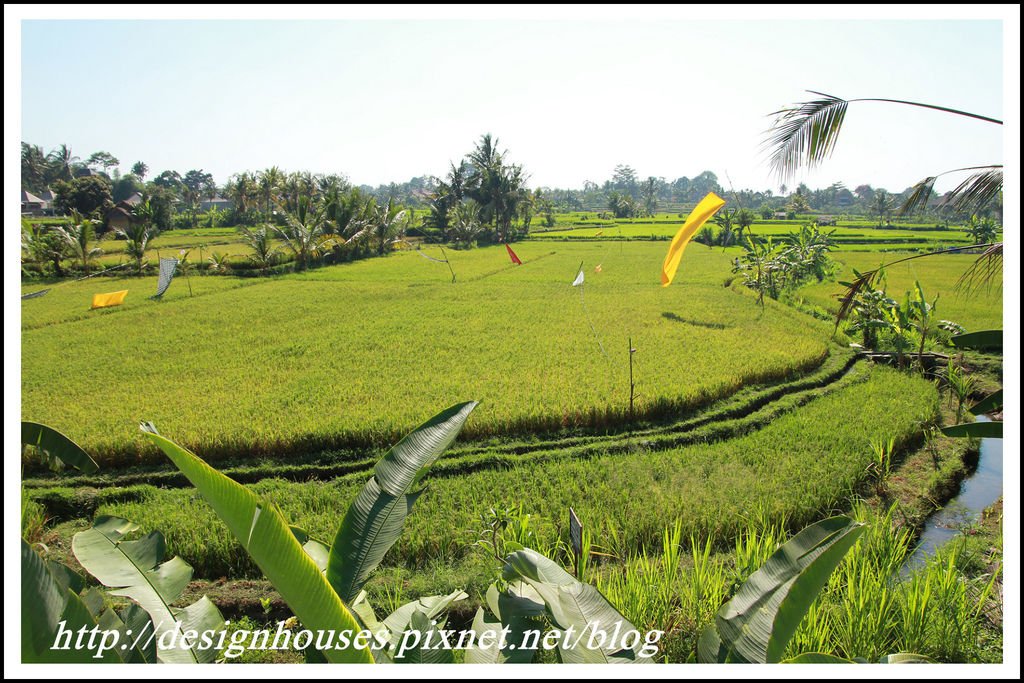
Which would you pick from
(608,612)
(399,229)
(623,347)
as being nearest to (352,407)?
(623,347)

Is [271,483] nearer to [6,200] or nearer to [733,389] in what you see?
[6,200]

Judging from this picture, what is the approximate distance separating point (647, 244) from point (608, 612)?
59.7 feet

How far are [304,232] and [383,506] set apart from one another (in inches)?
517

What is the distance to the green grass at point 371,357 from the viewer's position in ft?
14.7

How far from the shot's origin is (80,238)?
10977 millimetres

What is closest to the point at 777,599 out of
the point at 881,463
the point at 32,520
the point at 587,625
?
the point at 587,625

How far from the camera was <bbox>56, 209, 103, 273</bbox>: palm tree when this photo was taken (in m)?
10.8

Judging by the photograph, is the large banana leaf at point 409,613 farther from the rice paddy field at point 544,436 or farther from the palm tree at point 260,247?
the palm tree at point 260,247

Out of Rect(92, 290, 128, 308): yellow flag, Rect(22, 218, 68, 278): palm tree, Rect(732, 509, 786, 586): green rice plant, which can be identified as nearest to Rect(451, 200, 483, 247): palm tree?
Rect(22, 218, 68, 278): palm tree

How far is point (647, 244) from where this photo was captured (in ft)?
61.3

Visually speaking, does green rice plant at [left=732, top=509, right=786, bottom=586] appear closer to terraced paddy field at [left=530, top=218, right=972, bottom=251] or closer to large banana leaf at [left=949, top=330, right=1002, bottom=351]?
large banana leaf at [left=949, top=330, right=1002, bottom=351]

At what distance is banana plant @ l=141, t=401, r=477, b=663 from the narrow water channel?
2.68m

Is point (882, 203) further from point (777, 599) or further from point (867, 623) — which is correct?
point (777, 599)

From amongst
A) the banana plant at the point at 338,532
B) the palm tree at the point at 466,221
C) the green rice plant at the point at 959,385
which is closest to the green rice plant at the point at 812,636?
the banana plant at the point at 338,532
